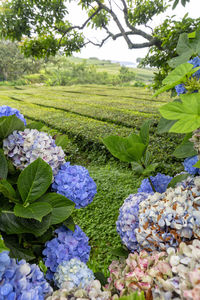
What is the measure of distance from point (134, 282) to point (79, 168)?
0.50m

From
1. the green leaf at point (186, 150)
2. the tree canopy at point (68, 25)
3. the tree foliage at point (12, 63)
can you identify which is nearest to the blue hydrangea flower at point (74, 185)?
the green leaf at point (186, 150)

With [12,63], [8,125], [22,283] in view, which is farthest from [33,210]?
[12,63]

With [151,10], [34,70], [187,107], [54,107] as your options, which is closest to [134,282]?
[187,107]

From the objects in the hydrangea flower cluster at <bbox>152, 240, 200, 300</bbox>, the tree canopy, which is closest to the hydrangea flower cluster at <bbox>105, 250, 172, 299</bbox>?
the hydrangea flower cluster at <bbox>152, 240, 200, 300</bbox>

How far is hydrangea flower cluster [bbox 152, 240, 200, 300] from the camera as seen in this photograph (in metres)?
0.47

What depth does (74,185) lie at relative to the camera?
0.91 metres

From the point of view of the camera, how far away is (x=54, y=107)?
955 centimetres

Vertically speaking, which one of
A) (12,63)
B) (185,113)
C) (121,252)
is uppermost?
(12,63)

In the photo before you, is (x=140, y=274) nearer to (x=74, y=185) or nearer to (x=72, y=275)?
(x=72, y=275)

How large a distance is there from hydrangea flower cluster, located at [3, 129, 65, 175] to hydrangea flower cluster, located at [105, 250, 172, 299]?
1.50 ft

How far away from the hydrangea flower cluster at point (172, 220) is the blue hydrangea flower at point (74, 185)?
0.25m

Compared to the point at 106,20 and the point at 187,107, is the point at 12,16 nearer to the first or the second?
the point at 106,20

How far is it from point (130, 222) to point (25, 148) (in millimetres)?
527

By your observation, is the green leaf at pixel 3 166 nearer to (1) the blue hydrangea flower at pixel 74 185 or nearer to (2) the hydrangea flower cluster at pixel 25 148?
(2) the hydrangea flower cluster at pixel 25 148
